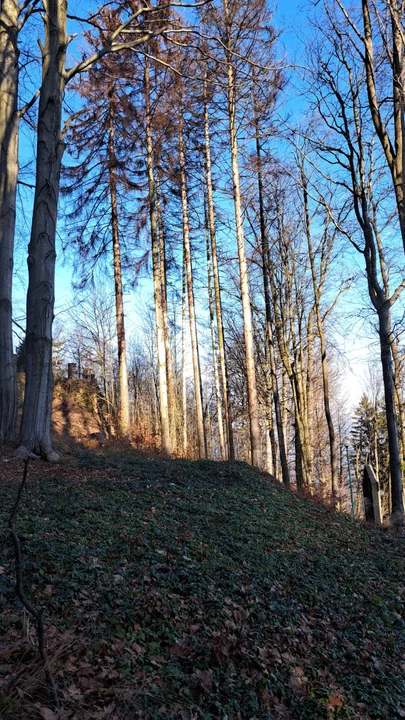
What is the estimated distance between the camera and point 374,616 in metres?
4.91

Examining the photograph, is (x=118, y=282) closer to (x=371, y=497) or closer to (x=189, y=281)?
(x=189, y=281)

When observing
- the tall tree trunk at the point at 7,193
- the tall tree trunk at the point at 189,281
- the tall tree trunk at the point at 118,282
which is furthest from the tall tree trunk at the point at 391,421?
the tall tree trunk at the point at 118,282

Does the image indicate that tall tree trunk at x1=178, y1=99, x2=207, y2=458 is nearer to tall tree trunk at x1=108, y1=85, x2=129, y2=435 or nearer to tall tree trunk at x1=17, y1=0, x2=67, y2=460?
tall tree trunk at x1=108, y1=85, x2=129, y2=435

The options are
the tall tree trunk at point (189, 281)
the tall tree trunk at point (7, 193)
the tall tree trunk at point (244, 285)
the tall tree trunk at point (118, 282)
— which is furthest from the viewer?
the tall tree trunk at point (189, 281)

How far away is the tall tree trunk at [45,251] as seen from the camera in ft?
25.3

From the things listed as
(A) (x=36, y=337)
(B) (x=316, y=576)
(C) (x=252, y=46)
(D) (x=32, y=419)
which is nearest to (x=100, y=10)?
(C) (x=252, y=46)

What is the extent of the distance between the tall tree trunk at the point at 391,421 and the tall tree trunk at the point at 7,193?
7.20 m

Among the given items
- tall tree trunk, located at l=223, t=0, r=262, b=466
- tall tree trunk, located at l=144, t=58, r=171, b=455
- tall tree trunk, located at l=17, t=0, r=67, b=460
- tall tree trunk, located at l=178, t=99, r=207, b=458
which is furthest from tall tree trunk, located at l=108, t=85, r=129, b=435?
tall tree trunk, located at l=17, t=0, r=67, b=460

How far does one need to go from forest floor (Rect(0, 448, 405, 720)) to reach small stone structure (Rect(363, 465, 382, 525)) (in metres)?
4.20

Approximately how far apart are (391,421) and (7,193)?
8.93 metres

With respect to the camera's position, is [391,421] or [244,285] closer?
[391,421]

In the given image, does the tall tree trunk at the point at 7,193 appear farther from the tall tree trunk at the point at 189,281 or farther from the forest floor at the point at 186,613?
the tall tree trunk at the point at 189,281

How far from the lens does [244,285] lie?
12547 mm

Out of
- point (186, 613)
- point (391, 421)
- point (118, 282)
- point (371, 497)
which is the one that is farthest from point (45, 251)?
point (371, 497)
